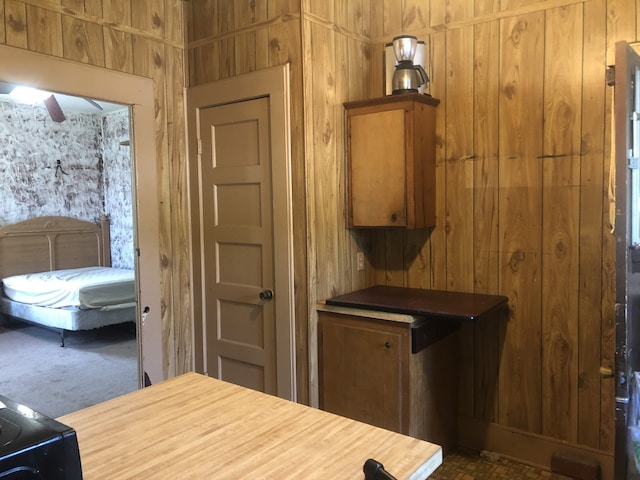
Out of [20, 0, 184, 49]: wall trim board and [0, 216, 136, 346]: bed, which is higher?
[20, 0, 184, 49]: wall trim board

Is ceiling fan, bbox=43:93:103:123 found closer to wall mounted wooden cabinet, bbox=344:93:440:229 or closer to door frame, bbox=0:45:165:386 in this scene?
door frame, bbox=0:45:165:386

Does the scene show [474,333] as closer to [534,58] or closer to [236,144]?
[534,58]

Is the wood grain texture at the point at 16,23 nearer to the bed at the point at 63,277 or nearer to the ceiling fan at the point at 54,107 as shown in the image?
the ceiling fan at the point at 54,107

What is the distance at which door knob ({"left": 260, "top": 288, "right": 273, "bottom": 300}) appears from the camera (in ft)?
9.45

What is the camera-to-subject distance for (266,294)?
2896 millimetres

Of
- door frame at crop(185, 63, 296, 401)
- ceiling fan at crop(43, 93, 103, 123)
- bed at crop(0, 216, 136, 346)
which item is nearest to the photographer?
door frame at crop(185, 63, 296, 401)

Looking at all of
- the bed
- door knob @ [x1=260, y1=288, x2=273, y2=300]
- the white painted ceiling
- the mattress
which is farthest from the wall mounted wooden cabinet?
the white painted ceiling

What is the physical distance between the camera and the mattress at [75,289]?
15.5 ft

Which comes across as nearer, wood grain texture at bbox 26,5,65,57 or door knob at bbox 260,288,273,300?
wood grain texture at bbox 26,5,65,57

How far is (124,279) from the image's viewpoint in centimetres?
486

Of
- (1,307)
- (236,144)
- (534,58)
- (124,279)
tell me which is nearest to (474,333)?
(534,58)

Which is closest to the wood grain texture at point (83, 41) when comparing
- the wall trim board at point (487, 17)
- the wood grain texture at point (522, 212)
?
the wall trim board at point (487, 17)

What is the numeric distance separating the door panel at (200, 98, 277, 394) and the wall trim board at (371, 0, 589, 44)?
102 cm

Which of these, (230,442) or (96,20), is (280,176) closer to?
(96,20)
